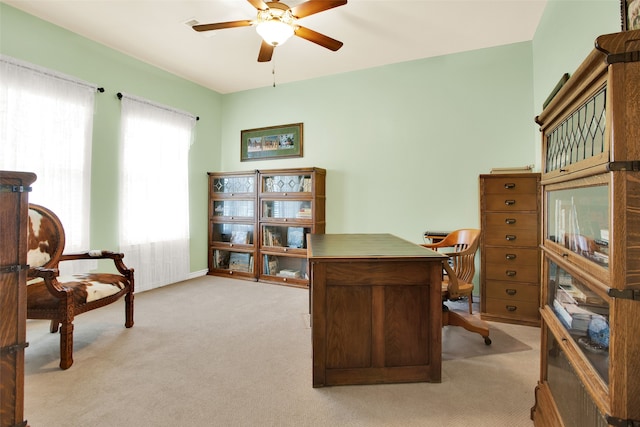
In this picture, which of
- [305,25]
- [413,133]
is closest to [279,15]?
[305,25]

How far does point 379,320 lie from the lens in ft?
6.10

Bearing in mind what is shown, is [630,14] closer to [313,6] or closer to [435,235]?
[313,6]

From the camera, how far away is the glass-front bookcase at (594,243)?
2.45 ft

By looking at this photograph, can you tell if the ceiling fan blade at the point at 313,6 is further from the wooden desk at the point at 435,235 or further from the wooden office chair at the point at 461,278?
the wooden desk at the point at 435,235

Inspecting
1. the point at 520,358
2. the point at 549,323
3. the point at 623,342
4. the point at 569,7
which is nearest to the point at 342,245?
the point at 549,323

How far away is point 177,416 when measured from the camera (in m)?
1.59

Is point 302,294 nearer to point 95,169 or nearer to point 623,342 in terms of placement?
point 95,169

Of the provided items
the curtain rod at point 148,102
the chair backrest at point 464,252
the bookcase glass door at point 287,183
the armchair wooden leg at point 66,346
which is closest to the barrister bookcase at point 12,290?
the armchair wooden leg at point 66,346

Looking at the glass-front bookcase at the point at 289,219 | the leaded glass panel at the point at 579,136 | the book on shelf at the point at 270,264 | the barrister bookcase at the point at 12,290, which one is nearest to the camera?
the leaded glass panel at the point at 579,136

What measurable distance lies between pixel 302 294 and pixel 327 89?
110 inches

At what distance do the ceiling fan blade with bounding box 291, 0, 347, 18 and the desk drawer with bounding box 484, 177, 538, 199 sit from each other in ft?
6.52

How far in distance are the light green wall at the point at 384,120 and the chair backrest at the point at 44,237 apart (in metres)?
1.02

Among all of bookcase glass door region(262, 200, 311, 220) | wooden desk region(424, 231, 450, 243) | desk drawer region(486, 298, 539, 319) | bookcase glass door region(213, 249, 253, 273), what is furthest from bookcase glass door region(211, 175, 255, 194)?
desk drawer region(486, 298, 539, 319)

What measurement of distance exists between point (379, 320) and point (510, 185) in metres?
1.91
